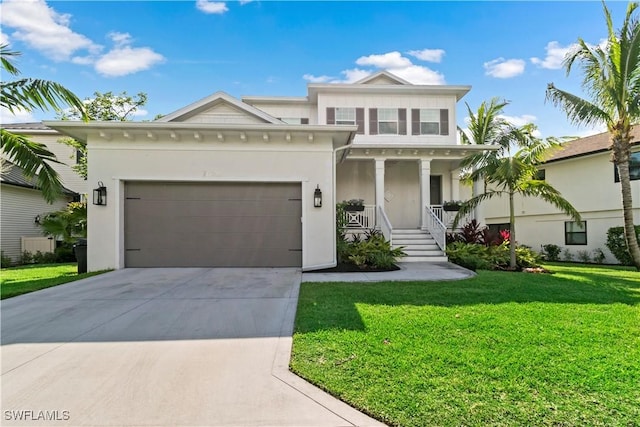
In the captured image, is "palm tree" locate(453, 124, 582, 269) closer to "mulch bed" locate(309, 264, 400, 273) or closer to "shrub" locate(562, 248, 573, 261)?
"mulch bed" locate(309, 264, 400, 273)

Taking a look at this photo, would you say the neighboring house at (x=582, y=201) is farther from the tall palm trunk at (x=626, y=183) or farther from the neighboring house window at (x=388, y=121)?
the neighboring house window at (x=388, y=121)

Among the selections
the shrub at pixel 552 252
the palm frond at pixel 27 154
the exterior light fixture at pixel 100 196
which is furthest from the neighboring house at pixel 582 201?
the palm frond at pixel 27 154

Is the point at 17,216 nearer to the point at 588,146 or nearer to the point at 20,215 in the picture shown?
the point at 20,215

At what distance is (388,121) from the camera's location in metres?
14.9

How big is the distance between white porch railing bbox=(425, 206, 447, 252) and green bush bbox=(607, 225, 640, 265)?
7.93 meters

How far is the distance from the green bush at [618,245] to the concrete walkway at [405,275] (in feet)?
30.3

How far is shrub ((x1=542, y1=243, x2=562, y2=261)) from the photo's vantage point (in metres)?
16.4

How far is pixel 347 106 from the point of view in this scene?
1490 cm

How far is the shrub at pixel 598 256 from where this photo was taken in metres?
14.7

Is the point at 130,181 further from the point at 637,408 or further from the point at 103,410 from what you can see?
the point at 637,408

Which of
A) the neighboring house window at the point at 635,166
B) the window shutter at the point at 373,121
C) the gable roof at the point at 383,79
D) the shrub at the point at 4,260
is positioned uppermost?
the gable roof at the point at 383,79

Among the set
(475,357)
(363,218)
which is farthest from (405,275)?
(475,357)

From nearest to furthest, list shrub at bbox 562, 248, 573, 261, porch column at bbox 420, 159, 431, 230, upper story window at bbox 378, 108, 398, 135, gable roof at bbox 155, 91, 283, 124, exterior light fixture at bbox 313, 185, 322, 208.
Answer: exterior light fixture at bbox 313, 185, 322, 208, gable roof at bbox 155, 91, 283, 124, porch column at bbox 420, 159, 431, 230, upper story window at bbox 378, 108, 398, 135, shrub at bbox 562, 248, 573, 261

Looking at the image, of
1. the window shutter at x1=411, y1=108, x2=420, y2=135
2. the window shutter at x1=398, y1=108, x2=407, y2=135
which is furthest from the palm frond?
the window shutter at x1=411, y1=108, x2=420, y2=135
